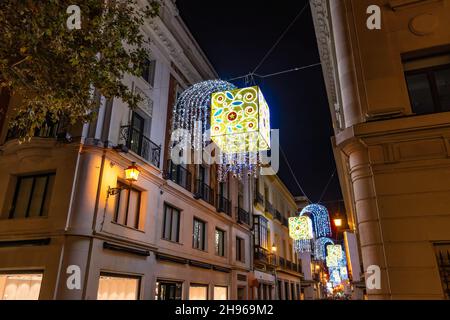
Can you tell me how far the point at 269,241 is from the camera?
3155cm

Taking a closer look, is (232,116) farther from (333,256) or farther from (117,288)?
(333,256)

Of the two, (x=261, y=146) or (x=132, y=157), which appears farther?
(x=132, y=157)

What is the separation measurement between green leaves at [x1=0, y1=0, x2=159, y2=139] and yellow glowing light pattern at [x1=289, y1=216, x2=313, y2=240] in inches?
676

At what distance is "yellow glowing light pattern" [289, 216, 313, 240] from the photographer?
2277cm

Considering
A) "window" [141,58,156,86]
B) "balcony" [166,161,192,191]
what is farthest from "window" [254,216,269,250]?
"window" [141,58,156,86]

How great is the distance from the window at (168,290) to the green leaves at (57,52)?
341 inches

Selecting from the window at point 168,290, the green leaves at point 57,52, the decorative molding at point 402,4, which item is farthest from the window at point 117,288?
the decorative molding at point 402,4

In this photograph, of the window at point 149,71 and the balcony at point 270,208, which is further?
the balcony at point 270,208

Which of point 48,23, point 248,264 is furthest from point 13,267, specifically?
point 248,264

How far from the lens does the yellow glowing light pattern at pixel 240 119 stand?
31.0ft

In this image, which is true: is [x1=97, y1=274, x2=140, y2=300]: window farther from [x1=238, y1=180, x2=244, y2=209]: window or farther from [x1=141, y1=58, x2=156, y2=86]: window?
[x1=238, y1=180, x2=244, y2=209]: window

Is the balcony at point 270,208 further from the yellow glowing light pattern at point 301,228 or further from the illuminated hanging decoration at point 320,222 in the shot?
the illuminated hanging decoration at point 320,222
